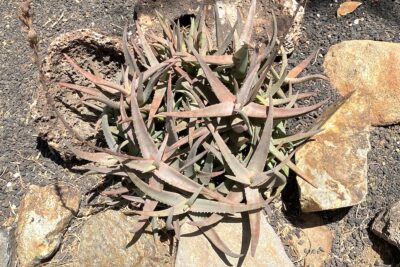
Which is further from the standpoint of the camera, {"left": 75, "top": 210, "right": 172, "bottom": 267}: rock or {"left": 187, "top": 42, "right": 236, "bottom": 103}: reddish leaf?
{"left": 75, "top": 210, "right": 172, "bottom": 267}: rock

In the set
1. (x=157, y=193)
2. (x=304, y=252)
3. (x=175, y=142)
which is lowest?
(x=304, y=252)

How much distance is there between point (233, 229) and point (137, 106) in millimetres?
543

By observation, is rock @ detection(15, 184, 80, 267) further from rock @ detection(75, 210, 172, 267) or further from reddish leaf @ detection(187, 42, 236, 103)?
reddish leaf @ detection(187, 42, 236, 103)

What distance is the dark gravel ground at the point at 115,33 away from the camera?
1.90 meters

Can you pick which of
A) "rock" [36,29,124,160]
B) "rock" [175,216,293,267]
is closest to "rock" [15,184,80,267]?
"rock" [36,29,124,160]

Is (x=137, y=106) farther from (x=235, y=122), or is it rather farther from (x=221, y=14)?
(x=221, y=14)

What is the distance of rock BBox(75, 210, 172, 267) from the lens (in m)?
1.78

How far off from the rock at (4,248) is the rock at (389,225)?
1380mm

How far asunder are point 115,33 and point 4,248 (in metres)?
1.02

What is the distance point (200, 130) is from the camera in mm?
1655

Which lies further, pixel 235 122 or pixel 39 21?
pixel 39 21

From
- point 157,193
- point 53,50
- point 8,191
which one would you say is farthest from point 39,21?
point 157,193

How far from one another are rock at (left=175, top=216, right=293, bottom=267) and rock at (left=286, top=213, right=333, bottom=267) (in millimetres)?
121

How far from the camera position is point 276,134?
5.93 feet
